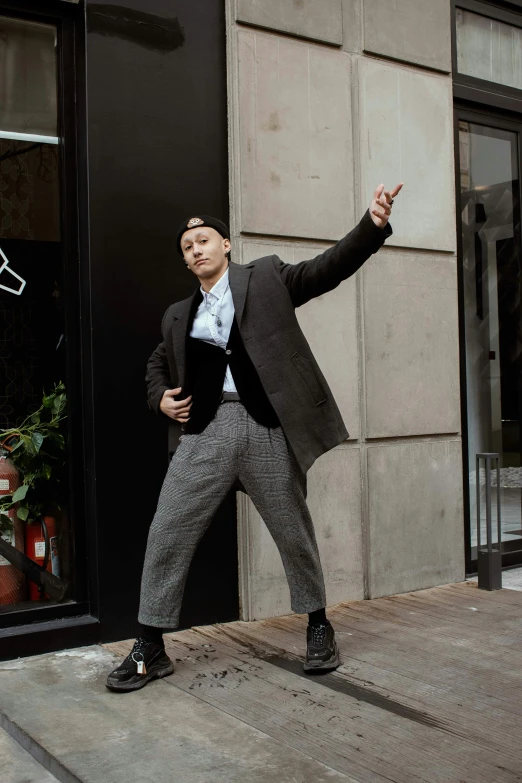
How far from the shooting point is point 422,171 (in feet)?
19.6

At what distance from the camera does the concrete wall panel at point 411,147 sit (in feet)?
18.7

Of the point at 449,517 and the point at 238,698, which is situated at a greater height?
the point at 449,517

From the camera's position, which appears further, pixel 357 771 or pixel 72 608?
pixel 72 608

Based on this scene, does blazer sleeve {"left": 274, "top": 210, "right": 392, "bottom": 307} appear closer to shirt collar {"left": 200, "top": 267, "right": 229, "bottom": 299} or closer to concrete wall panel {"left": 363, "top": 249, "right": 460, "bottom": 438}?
shirt collar {"left": 200, "top": 267, "right": 229, "bottom": 299}

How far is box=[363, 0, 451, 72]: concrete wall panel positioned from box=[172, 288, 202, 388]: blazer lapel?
8.44 ft

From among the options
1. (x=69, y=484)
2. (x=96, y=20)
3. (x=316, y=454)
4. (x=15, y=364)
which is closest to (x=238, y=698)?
(x=316, y=454)

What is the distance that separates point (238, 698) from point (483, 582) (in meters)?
2.58

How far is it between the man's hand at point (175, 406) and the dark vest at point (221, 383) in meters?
0.06

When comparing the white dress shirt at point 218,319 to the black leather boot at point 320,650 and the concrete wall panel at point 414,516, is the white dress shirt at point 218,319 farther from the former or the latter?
the concrete wall panel at point 414,516

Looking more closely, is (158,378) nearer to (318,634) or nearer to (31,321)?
(31,321)

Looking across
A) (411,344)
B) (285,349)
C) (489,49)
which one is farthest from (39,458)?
(489,49)

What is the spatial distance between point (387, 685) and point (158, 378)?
172 cm

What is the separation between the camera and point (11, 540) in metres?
4.75

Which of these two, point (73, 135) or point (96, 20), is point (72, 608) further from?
point (96, 20)
